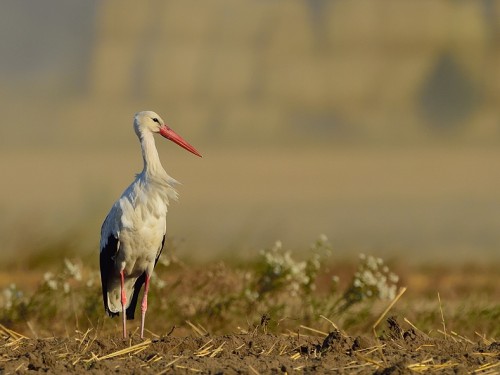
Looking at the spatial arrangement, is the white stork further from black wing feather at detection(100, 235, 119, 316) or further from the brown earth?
the brown earth

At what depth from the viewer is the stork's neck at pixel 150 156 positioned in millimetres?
10242

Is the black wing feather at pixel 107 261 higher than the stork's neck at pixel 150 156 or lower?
lower

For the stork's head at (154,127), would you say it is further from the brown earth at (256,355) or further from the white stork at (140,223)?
the brown earth at (256,355)

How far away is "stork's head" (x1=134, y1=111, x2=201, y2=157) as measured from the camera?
416 inches

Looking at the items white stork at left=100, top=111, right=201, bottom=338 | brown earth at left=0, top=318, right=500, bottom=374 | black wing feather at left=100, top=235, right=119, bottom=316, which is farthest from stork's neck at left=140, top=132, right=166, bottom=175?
brown earth at left=0, top=318, right=500, bottom=374

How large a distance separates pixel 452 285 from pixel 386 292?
1063 cm

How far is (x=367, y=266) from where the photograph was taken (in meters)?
11.7

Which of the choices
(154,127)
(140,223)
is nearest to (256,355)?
(140,223)

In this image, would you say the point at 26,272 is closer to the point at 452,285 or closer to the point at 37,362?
the point at 452,285

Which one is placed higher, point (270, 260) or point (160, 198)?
point (160, 198)

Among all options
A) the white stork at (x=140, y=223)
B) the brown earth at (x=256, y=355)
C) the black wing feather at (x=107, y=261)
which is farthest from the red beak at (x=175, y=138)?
the brown earth at (x=256, y=355)

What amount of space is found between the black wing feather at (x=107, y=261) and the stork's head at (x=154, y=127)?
1.09 m

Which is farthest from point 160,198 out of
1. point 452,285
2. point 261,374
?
point 452,285

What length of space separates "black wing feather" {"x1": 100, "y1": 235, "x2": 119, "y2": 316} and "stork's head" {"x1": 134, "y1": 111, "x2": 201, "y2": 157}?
1.09m
